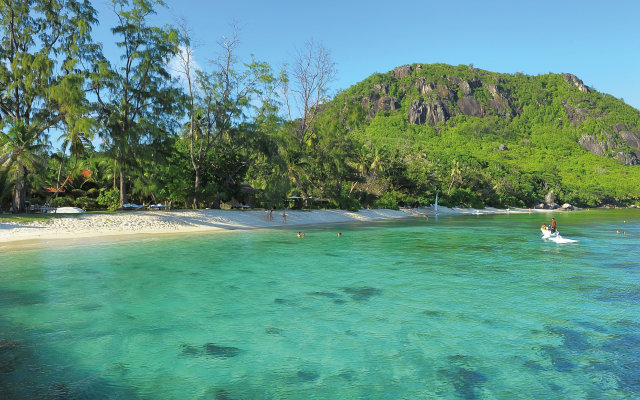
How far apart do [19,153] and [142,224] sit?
1076cm

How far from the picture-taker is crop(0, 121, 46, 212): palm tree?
31.5 meters

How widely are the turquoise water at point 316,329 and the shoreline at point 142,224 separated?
9930 millimetres

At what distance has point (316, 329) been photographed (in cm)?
961

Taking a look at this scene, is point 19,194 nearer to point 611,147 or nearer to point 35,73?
point 35,73

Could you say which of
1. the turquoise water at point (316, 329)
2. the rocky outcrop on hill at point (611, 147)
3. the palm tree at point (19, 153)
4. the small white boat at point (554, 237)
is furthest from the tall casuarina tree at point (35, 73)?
the rocky outcrop on hill at point (611, 147)

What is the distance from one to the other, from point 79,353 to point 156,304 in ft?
12.8

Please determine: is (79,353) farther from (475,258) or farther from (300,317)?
(475,258)

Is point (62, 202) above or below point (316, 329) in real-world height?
above

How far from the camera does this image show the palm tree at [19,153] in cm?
3145

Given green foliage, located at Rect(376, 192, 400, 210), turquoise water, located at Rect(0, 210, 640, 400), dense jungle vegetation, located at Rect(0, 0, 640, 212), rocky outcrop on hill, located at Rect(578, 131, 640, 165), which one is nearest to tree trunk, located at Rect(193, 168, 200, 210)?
dense jungle vegetation, located at Rect(0, 0, 640, 212)

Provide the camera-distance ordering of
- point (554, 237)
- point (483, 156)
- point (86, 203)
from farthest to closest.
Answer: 1. point (483, 156)
2. point (86, 203)
3. point (554, 237)

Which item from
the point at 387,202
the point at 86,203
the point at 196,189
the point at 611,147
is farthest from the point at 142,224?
the point at 611,147

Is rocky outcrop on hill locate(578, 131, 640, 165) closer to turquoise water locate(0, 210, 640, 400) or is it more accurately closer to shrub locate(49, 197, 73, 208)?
turquoise water locate(0, 210, 640, 400)

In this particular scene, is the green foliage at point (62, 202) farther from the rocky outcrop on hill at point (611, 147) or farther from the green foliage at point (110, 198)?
the rocky outcrop on hill at point (611, 147)
